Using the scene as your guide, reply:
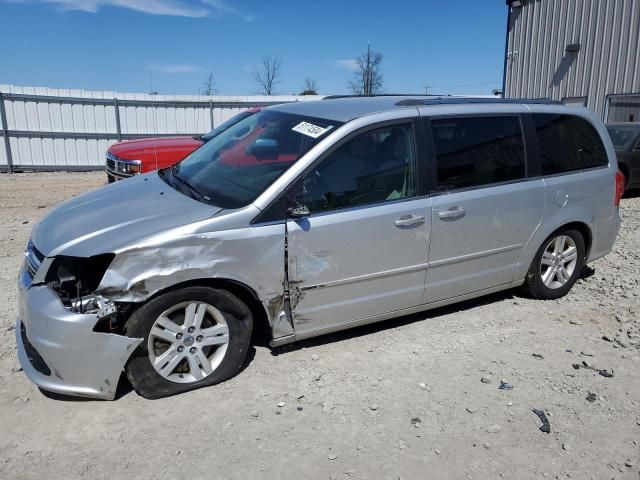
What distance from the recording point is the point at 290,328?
3562 millimetres

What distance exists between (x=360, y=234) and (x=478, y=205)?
109 centimetres

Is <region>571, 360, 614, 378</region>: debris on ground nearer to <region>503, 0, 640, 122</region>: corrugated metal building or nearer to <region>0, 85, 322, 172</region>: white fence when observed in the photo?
<region>503, 0, 640, 122</region>: corrugated metal building

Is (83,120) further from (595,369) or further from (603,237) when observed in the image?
(595,369)

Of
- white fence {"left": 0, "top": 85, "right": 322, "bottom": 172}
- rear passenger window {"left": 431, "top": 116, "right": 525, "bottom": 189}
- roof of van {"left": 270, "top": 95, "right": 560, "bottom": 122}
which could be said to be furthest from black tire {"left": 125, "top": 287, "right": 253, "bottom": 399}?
white fence {"left": 0, "top": 85, "right": 322, "bottom": 172}

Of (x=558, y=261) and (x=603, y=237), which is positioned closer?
(x=558, y=261)

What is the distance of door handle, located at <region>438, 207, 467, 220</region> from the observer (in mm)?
3895

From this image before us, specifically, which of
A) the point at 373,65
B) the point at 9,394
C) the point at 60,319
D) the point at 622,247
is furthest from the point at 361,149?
the point at 373,65

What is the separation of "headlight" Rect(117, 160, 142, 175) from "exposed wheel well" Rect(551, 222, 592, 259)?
5.27 metres

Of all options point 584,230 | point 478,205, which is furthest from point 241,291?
point 584,230

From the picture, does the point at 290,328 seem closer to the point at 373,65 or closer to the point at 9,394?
the point at 9,394

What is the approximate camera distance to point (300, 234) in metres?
3.39

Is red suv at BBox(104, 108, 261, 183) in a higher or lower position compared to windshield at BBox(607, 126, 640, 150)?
lower

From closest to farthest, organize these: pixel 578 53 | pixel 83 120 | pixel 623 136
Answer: pixel 623 136
pixel 83 120
pixel 578 53

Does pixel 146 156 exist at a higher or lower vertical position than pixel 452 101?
lower
